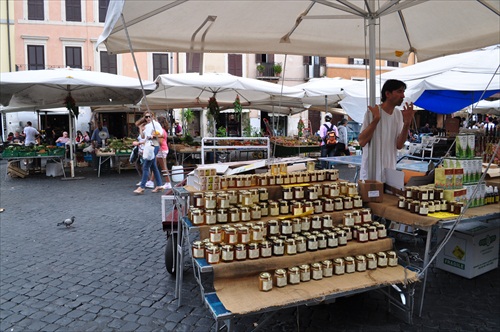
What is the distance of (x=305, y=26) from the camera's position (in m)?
4.56

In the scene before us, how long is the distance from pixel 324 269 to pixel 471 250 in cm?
199

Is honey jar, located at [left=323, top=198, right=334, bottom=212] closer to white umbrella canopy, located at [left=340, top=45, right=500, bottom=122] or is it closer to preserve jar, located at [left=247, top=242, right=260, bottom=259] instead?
preserve jar, located at [left=247, top=242, right=260, bottom=259]

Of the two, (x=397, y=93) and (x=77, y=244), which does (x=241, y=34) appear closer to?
(x=397, y=93)

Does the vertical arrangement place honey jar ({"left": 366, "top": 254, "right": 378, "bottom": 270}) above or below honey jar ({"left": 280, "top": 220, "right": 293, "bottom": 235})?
below

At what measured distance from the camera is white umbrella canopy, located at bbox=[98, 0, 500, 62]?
11.8 feet

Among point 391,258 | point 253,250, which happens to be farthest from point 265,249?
point 391,258

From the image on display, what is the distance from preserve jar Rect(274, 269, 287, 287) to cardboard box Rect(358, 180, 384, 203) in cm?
112

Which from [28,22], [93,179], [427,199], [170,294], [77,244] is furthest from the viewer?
[28,22]

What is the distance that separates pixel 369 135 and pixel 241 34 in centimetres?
177

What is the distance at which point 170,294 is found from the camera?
3852 millimetres

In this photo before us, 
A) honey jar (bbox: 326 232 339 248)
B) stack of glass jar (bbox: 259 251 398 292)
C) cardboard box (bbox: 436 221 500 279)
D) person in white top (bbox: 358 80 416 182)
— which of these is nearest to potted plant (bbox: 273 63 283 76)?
cardboard box (bbox: 436 221 500 279)

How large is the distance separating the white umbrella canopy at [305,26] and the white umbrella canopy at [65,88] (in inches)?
239

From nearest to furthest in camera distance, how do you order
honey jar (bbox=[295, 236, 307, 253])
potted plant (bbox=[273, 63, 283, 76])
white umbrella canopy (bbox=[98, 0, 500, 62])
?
1. honey jar (bbox=[295, 236, 307, 253])
2. white umbrella canopy (bbox=[98, 0, 500, 62])
3. potted plant (bbox=[273, 63, 283, 76])

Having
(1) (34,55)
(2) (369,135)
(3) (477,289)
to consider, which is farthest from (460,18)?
(1) (34,55)
